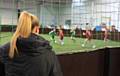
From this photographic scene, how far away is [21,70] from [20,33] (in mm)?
329

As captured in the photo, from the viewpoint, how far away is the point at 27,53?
3281 mm

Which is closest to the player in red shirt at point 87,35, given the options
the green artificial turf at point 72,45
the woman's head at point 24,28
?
the green artificial turf at point 72,45

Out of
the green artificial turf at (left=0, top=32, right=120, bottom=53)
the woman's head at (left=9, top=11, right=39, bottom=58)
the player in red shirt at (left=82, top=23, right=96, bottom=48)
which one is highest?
the woman's head at (left=9, top=11, right=39, bottom=58)

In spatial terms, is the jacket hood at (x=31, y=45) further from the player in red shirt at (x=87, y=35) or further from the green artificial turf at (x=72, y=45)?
the player in red shirt at (x=87, y=35)

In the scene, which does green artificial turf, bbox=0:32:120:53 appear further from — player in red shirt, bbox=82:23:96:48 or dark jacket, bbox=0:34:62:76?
dark jacket, bbox=0:34:62:76

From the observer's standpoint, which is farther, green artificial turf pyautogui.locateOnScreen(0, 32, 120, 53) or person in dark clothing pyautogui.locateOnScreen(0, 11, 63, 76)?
green artificial turf pyautogui.locateOnScreen(0, 32, 120, 53)

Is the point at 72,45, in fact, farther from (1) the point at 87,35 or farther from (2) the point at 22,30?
(2) the point at 22,30

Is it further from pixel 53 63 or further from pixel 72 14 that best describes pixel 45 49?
pixel 72 14

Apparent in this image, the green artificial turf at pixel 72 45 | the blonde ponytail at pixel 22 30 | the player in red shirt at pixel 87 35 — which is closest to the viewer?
the blonde ponytail at pixel 22 30

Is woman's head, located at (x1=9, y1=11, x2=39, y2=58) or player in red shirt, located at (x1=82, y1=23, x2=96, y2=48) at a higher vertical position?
woman's head, located at (x1=9, y1=11, x2=39, y2=58)

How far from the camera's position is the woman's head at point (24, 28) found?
3.24m

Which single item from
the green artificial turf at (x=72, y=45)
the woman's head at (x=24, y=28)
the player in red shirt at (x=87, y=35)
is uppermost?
the woman's head at (x=24, y=28)

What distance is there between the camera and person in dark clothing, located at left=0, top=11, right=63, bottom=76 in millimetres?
3262

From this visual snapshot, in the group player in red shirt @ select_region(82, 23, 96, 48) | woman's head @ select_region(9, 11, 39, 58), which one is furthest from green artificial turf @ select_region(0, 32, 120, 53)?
woman's head @ select_region(9, 11, 39, 58)
